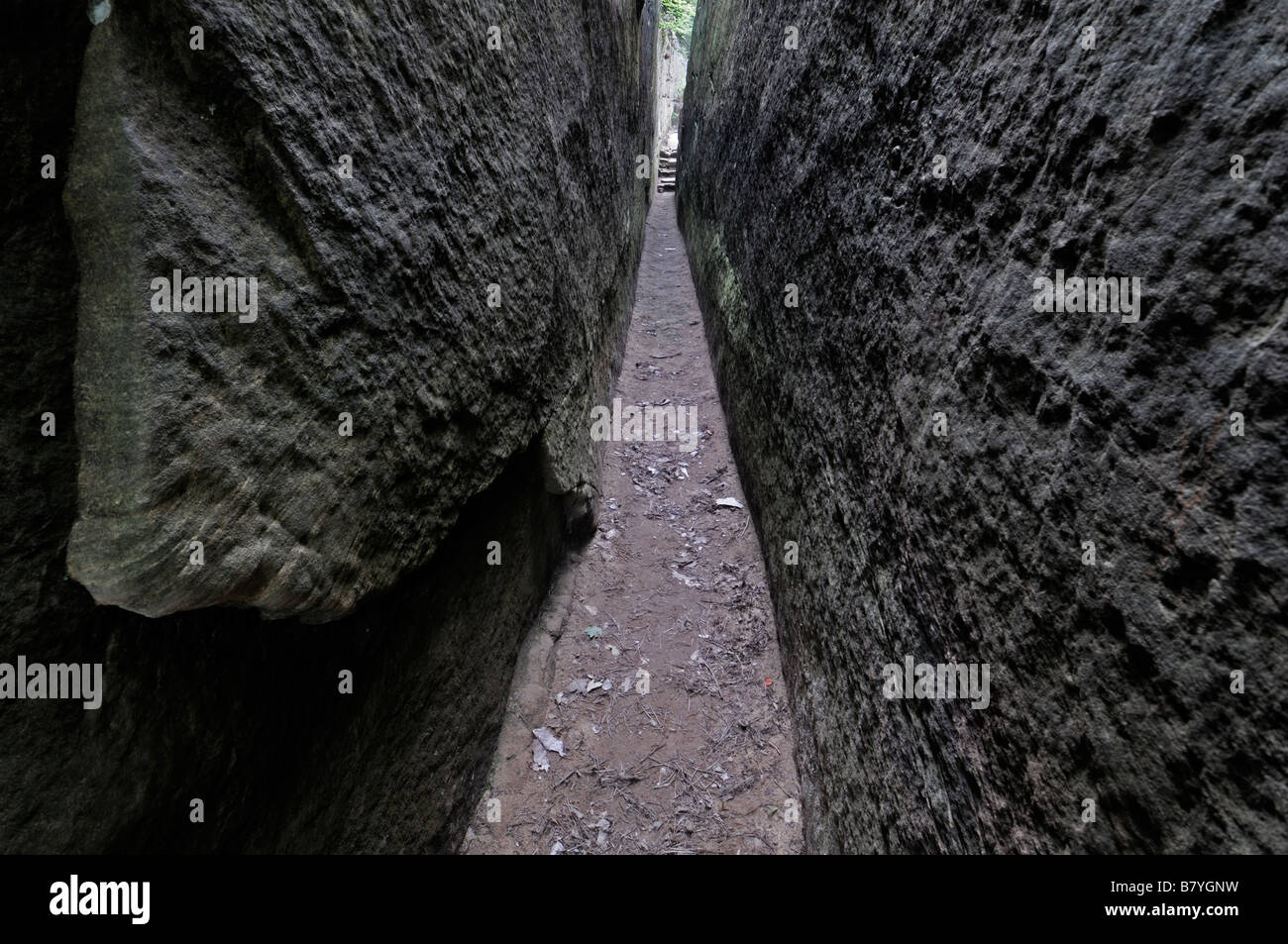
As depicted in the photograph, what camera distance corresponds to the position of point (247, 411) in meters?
1.73

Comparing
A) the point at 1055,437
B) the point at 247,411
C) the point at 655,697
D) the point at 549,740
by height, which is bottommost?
the point at 549,740

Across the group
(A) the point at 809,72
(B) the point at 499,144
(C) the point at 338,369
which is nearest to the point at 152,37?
(C) the point at 338,369

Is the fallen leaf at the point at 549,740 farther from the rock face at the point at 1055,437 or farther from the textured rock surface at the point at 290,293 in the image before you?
the textured rock surface at the point at 290,293

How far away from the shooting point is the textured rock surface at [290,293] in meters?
1.49

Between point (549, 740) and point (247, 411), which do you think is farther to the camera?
point (549, 740)

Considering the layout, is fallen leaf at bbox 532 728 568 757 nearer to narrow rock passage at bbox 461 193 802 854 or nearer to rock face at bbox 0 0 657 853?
narrow rock passage at bbox 461 193 802 854

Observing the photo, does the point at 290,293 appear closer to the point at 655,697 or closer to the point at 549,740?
the point at 549,740

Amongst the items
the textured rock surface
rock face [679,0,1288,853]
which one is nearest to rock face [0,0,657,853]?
the textured rock surface

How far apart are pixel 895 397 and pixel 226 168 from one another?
243 centimetres

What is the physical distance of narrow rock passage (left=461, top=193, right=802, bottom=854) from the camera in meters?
3.45

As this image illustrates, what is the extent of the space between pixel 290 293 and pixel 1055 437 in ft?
7.25

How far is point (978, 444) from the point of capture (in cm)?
198

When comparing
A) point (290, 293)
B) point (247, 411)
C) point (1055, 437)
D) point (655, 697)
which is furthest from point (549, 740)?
point (1055, 437)

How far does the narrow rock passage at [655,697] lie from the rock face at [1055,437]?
488 mm
